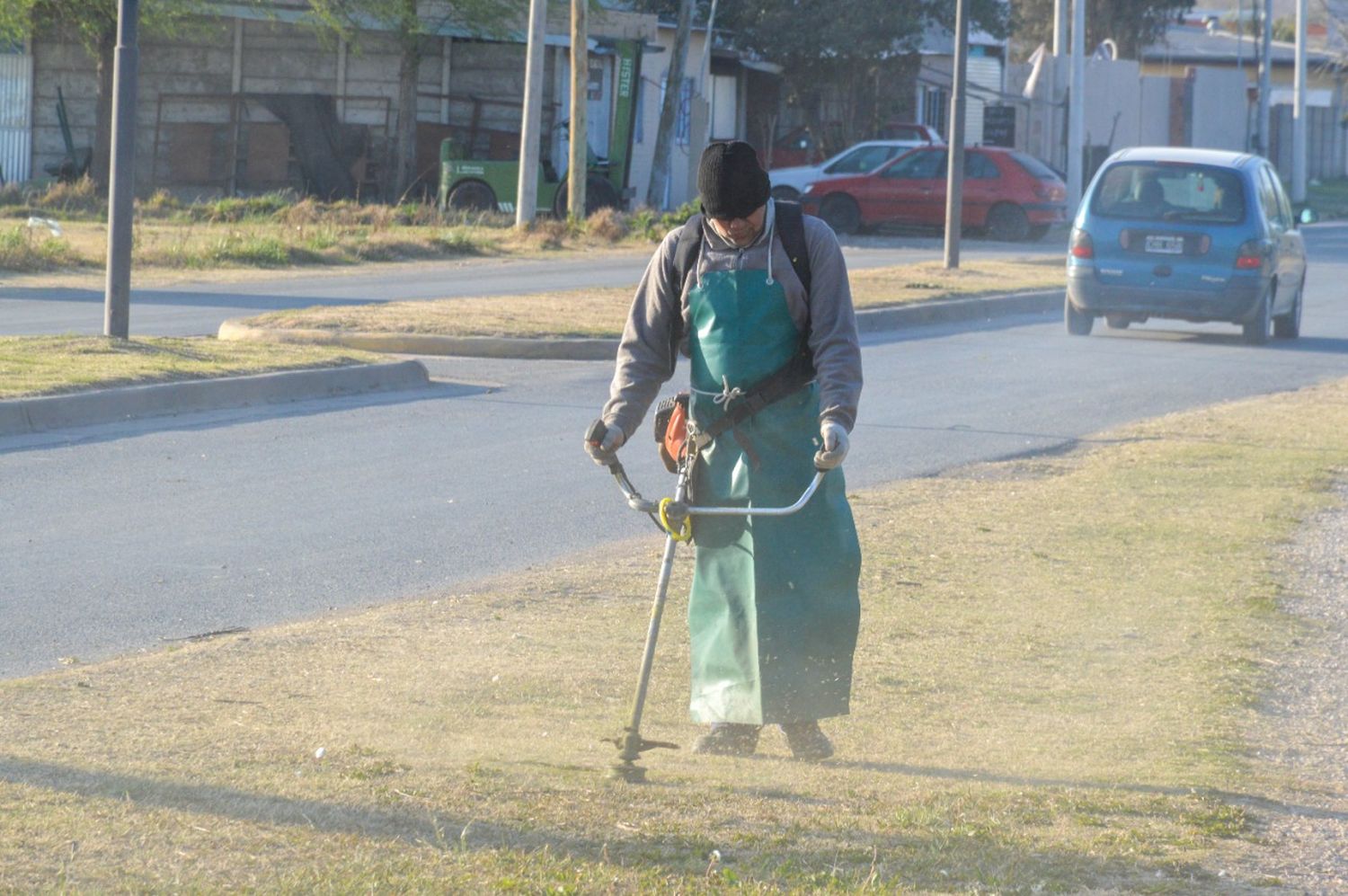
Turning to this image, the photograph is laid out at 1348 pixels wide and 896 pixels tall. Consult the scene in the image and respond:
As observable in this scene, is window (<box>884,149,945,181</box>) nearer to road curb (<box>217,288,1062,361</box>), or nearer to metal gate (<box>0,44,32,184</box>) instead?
road curb (<box>217,288,1062,361</box>)

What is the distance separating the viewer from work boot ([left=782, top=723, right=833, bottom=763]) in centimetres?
489

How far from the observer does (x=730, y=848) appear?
3.99 meters

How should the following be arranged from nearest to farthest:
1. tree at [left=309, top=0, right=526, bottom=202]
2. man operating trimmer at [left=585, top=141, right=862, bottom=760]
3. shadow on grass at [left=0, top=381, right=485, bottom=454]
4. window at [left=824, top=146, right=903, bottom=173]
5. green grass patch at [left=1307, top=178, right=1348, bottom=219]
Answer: man operating trimmer at [left=585, top=141, right=862, bottom=760] → shadow on grass at [left=0, top=381, right=485, bottom=454] → window at [left=824, top=146, right=903, bottom=173] → tree at [left=309, top=0, right=526, bottom=202] → green grass patch at [left=1307, top=178, right=1348, bottom=219]

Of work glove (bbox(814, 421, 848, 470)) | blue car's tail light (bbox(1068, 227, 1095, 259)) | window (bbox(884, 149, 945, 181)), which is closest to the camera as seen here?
work glove (bbox(814, 421, 848, 470))

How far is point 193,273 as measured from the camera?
21469 mm

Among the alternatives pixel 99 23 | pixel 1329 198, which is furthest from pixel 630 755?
pixel 1329 198

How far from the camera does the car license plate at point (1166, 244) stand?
52.7 ft

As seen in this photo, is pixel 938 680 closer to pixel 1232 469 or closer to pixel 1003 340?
pixel 1232 469

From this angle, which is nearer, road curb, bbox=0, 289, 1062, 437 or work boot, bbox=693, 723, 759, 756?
work boot, bbox=693, 723, 759, 756

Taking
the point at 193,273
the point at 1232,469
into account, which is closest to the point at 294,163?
the point at 193,273

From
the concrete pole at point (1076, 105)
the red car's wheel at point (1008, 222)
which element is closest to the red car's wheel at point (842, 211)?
the red car's wheel at point (1008, 222)

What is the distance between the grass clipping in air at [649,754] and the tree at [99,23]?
1061 inches

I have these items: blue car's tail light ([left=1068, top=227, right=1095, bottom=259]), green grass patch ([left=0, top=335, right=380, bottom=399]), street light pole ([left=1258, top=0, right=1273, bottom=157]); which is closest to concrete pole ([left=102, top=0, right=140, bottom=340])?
green grass patch ([left=0, top=335, right=380, bottom=399])

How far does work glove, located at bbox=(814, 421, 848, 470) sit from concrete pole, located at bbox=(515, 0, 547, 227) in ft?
73.7
